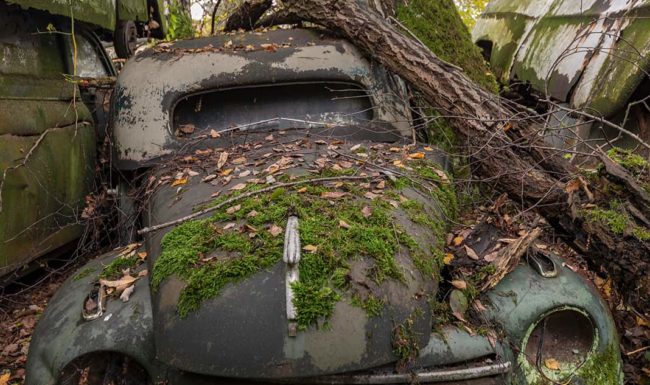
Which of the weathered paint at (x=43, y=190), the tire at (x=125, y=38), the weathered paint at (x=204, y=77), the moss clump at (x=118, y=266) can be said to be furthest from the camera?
the tire at (x=125, y=38)

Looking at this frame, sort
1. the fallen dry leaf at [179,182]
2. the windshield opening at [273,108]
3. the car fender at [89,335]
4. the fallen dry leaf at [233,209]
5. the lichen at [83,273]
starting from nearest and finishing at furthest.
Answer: the car fender at [89,335] < the fallen dry leaf at [233,209] < the lichen at [83,273] < the fallen dry leaf at [179,182] < the windshield opening at [273,108]

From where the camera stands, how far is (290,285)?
6.99 feet

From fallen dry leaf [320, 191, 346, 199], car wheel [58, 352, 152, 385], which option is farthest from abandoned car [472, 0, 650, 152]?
car wheel [58, 352, 152, 385]

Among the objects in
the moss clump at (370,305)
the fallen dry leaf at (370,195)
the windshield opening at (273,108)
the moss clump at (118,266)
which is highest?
the windshield opening at (273,108)

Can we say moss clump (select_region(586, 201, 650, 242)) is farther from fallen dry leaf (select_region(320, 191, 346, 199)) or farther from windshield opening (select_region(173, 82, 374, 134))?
windshield opening (select_region(173, 82, 374, 134))

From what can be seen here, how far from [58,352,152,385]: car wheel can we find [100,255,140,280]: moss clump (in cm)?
42

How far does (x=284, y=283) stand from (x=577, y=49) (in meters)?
4.57

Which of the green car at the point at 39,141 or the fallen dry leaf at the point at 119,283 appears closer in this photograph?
the fallen dry leaf at the point at 119,283

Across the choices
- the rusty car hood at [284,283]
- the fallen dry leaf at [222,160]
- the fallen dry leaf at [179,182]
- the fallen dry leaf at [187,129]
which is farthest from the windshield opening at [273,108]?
the rusty car hood at [284,283]

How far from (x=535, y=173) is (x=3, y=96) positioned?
3.08m

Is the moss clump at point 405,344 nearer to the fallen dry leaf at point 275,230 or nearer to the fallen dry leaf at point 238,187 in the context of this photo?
the fallen dry leaf at point 275,230

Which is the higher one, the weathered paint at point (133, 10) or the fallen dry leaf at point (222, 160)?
the weathered paint at point (133, 10)

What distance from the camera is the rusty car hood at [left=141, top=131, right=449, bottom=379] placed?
6.81ft

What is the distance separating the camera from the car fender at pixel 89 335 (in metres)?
2.31
